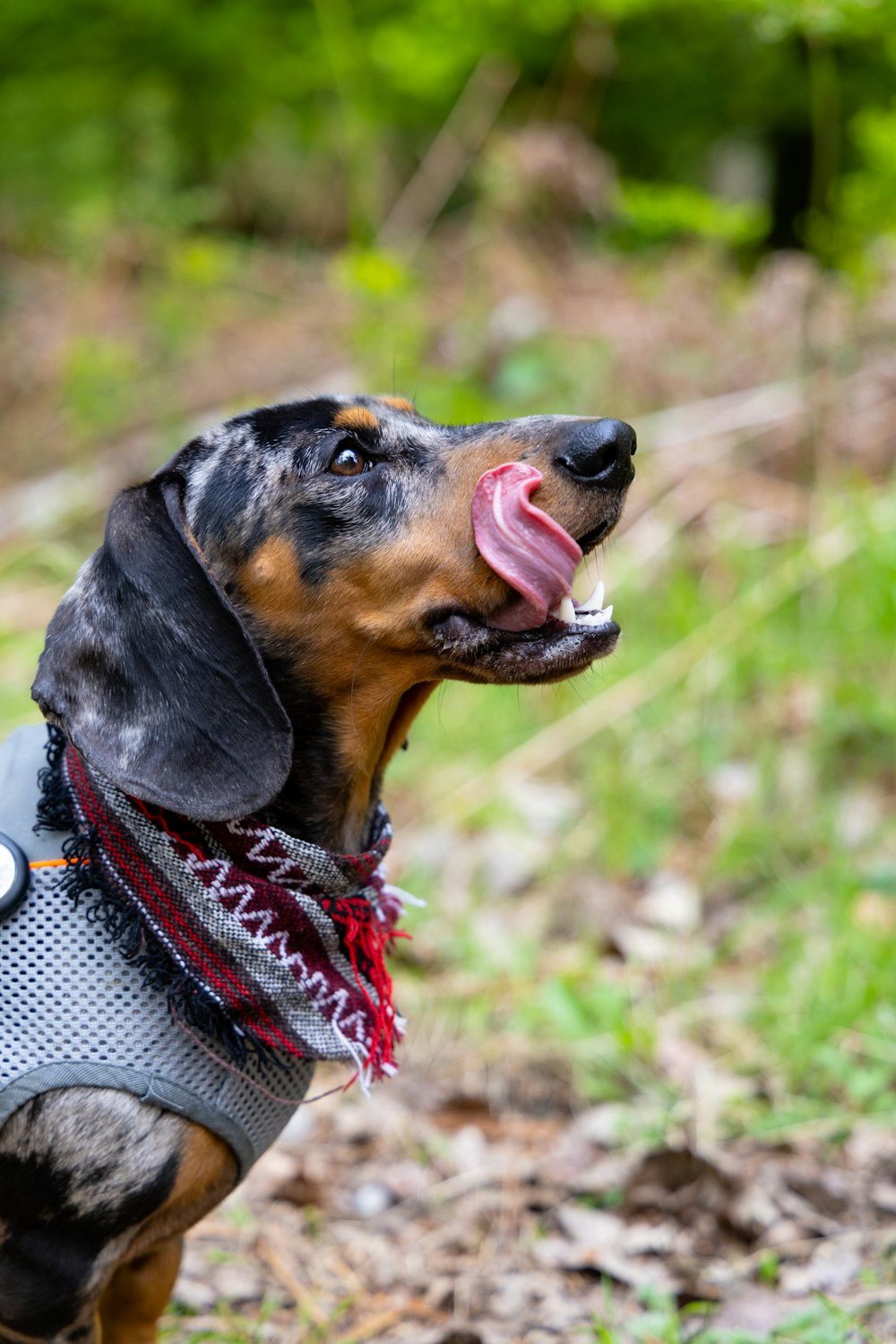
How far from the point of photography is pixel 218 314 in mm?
8664

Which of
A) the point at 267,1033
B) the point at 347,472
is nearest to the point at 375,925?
the point at 267,1033

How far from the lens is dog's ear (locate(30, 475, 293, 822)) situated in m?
2.21

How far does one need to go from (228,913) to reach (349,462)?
0.95m

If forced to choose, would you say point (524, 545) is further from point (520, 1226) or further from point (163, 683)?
point (520, 1226)

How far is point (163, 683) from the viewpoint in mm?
2273

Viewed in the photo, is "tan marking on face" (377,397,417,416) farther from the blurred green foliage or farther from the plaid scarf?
the blurred green foliage

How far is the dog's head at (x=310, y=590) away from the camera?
7.41 ft

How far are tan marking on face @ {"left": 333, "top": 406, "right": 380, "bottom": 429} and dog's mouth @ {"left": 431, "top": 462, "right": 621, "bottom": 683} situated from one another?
0.34m

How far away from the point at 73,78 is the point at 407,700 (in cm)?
856

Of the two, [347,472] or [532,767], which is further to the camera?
[532,767]

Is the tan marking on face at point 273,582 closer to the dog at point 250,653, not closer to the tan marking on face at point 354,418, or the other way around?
the dog at point 250,653

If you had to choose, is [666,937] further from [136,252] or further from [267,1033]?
[136,252]

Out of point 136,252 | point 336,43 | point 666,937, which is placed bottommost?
point 666,937

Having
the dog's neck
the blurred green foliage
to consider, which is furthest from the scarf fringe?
the blurred green foliage
